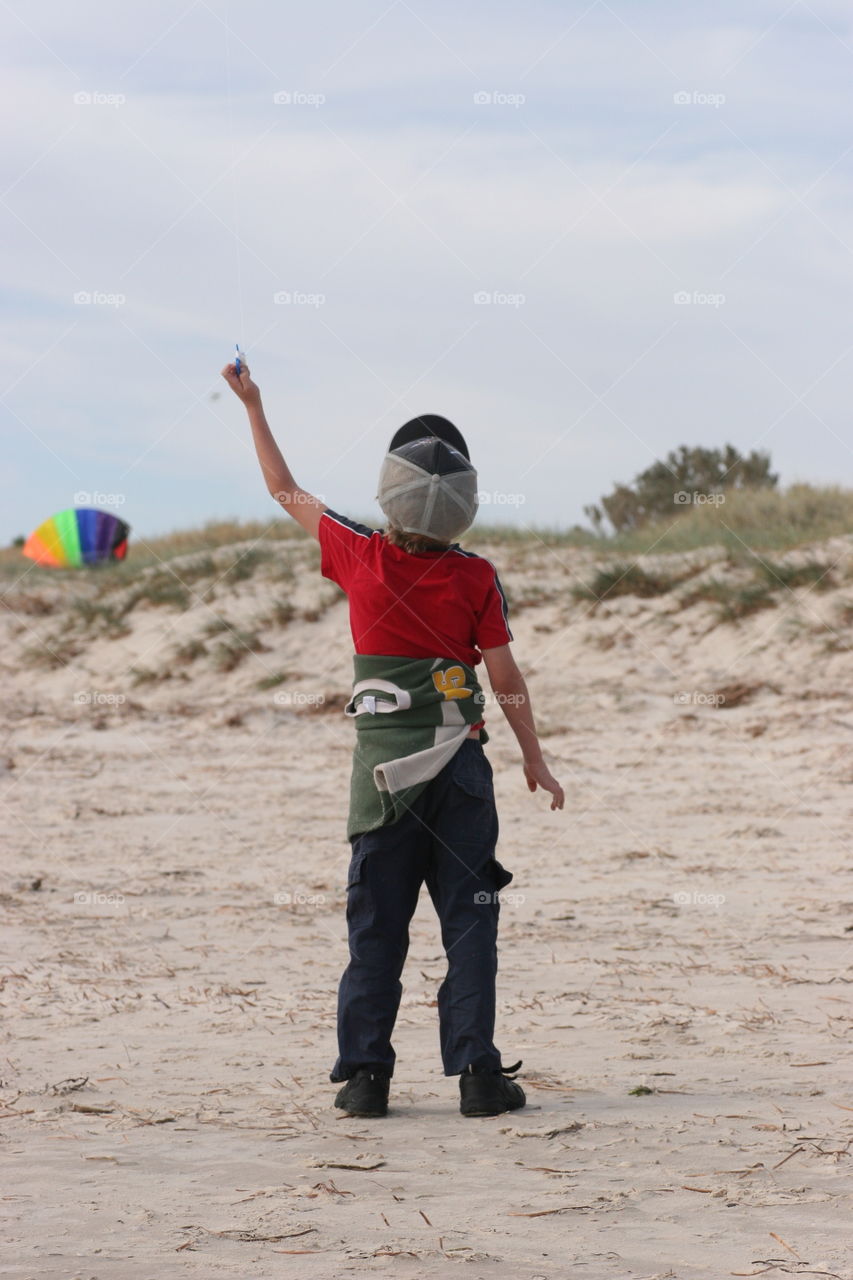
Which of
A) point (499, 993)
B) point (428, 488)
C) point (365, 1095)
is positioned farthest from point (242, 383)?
point (499, 993)

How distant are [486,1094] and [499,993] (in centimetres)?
125

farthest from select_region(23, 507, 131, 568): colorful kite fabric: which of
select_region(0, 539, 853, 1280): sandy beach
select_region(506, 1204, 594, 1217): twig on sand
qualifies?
select_region(506, 1204, 594, 1217): twig on sand

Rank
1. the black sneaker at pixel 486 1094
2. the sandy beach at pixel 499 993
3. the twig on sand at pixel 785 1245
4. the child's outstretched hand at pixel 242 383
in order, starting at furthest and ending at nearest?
the child's outstretched hand at pixel 242 383 → the black sneaker at pixel 486 1094 → the sandy beach at pixel 499 993 → the twig on sand at pixel 785 1245

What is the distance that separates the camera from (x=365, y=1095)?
3480 mm

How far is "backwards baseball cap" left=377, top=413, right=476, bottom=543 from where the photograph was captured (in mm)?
3592

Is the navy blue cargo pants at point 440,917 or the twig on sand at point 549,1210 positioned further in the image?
the navy blue cargo pants at point 440,917

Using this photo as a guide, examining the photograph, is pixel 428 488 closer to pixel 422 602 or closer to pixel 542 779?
pixel 422 602

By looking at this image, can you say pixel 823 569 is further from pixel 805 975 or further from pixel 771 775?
pixel 805 975

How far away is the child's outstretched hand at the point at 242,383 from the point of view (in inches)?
151

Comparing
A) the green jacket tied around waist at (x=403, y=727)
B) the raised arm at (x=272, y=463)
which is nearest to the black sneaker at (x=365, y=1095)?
the green jacket tied around waist at (x=403, y=727)

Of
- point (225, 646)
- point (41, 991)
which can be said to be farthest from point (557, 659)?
point (41, 991)

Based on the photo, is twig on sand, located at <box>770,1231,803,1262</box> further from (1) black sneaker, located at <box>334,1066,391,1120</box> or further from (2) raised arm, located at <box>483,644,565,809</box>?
(2) raised arm, located at <box>483,644,565,809</box>

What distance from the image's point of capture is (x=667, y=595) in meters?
12.8

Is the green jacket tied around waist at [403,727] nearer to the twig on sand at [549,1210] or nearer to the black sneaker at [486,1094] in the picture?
the black sneaker at [486,1094]
